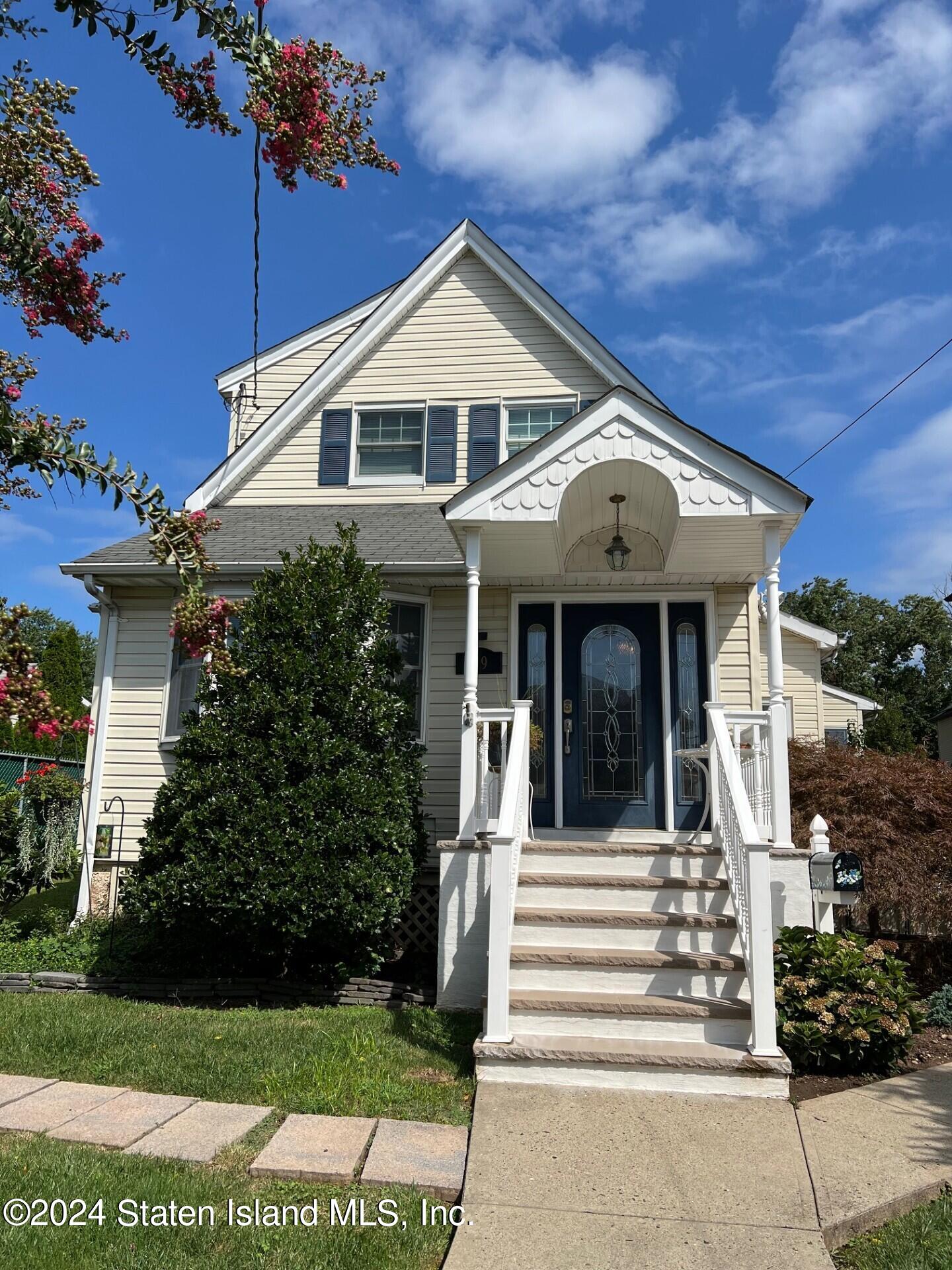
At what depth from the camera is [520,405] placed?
9930mm

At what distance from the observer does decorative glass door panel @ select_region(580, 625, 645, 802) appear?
8094mm

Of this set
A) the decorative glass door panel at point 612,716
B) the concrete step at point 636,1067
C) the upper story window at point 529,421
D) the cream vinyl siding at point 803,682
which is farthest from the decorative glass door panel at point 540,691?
the cream vinyl siding at point 803,682

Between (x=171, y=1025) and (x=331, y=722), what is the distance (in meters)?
2.24

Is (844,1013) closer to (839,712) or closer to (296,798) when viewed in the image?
(296,798)

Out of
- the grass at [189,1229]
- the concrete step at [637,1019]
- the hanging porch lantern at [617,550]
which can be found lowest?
the grass at [189,1229]

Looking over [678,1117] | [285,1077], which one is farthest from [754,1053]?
[285,1077]

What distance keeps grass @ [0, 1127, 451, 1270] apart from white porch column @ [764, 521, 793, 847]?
3.77 meters

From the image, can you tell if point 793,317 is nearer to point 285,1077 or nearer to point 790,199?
point 790,199

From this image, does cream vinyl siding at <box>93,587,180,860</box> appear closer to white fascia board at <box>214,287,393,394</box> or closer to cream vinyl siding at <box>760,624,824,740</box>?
white fascia board at <box>214,287,393,394</box>

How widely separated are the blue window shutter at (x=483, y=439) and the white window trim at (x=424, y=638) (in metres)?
1.81

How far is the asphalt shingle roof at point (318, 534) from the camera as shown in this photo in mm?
8359

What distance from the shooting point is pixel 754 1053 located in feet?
14.7

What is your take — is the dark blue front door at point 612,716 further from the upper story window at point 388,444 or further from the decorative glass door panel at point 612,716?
the upper story window at point 388,444

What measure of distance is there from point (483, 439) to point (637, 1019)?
22.0 ft
